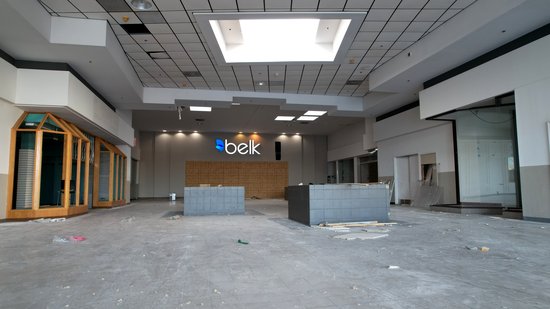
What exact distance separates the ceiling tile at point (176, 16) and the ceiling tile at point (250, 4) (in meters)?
1.45

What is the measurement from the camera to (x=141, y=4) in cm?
782

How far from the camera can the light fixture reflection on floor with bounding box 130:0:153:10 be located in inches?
305

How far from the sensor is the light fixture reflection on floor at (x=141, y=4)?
775 cm

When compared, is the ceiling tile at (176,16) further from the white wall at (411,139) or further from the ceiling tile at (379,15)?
the white wall at (411,139)

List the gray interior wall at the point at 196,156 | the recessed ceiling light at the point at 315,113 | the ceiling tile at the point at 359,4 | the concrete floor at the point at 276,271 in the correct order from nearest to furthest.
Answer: the concrete floor at the point at 276,271, the ceiling tile at the point at 359,4, the recessed ceiling light at the point at 315,113, the gray interior wall at the point at 196,156

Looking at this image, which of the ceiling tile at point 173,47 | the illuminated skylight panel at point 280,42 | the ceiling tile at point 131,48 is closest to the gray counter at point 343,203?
the illuminated skylight panel at point 280,42

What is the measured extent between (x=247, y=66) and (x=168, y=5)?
414 centimetres

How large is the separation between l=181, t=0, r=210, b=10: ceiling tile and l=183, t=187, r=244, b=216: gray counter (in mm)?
5489

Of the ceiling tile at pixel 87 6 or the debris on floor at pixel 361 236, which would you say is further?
the ceiling tile at pixel 87 6

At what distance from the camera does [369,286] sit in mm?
3111

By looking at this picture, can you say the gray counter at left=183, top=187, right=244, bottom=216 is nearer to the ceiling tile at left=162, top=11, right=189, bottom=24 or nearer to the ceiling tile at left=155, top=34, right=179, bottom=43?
the ceiling tile at left=155, top=34, right=179, bottom=43

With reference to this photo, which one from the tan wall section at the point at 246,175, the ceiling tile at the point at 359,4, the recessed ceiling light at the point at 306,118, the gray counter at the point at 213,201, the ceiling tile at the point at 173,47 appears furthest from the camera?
the tan wall section at the point at 246,175

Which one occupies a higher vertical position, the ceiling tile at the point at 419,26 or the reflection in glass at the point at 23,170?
the ceiling tile at the point at 419,26

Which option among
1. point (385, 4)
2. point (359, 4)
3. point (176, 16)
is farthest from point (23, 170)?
point (385, 4)
